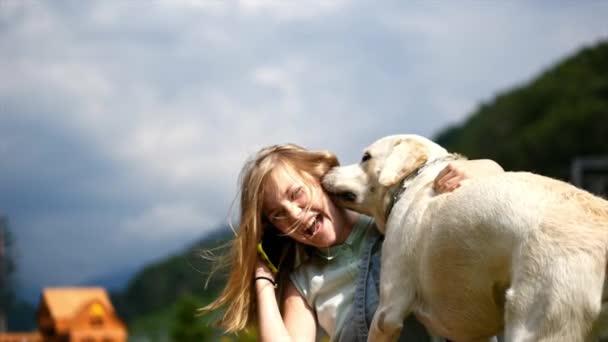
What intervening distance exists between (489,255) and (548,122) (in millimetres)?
27405

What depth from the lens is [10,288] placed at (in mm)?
18469

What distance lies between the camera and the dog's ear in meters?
3.58

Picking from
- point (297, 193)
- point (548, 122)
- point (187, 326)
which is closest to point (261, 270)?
point (297, 193)

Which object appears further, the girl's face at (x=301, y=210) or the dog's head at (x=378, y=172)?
the girl's face at (x=301, y=210)

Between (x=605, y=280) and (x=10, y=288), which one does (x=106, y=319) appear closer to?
(x=10, y=288)

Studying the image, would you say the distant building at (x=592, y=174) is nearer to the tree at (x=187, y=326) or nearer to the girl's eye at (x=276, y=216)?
the tree at (x=187, y=326)

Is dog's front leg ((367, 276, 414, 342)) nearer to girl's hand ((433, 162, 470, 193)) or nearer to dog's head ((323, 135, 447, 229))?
girl's hand ((433, 162, 470, 193))

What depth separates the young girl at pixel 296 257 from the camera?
3.78 meters

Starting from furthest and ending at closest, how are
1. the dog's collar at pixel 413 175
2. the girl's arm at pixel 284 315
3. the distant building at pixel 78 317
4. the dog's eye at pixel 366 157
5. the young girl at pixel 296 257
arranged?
the distant building at pixel 78 317 < the dog's eye at pixel 366 157 < the young girl at pixel 296 257 < the girl's arm at pixel 284 315 < the dog's collar at pixel 413 175

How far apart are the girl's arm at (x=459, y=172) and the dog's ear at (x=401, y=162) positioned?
0.77ft

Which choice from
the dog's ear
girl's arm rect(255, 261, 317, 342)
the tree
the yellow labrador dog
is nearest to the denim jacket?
girl's arm rect(255, 261, 317, 342)

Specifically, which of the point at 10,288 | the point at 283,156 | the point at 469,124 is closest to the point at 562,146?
the point at 469,124

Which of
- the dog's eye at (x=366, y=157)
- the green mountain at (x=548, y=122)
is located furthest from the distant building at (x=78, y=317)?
the green mountain at (x=548, y=122)

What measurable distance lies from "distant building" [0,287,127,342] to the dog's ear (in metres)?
9.95
